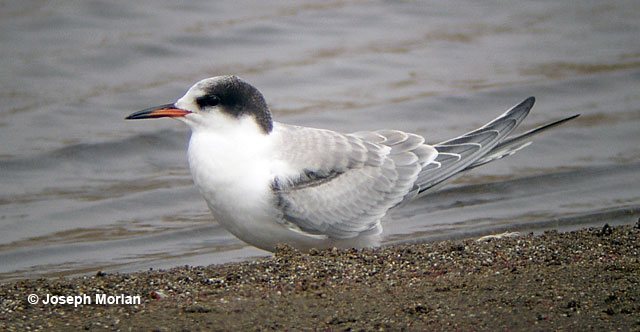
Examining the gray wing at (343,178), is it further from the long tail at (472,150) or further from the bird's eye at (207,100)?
the bird's eye at (207,100)

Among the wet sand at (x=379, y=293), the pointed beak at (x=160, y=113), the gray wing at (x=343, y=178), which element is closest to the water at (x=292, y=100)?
the gray wing at (x=343, y=178)

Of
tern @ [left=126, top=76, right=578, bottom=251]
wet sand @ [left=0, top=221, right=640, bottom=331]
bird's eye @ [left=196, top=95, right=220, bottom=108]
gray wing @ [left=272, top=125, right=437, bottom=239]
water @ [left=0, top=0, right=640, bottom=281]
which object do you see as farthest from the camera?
water @ [left=0, top=0, right=640, bottom=281]

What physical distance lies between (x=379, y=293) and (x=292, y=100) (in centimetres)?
635

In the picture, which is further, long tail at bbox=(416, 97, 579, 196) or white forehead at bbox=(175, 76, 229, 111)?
long tail at bbox=(416, 97, 579, 196)

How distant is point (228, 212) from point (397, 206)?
4.70ft

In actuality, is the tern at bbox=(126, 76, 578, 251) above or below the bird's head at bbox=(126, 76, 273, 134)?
below

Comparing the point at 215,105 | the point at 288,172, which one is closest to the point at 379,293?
the point at 288,172

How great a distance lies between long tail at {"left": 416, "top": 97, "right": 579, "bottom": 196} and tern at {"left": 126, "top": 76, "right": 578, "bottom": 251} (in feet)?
0.04

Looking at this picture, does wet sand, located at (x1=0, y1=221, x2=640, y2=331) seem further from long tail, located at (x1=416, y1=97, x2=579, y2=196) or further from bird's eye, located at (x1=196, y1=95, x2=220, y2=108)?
long tail, located at (x1=416, y1=97, x2=579, y2=196)

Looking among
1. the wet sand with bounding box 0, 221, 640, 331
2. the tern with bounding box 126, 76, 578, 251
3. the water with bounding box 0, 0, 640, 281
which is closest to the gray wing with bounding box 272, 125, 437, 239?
the tern with bounding box 126, 76, 578, 251

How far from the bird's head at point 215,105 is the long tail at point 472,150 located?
153cm

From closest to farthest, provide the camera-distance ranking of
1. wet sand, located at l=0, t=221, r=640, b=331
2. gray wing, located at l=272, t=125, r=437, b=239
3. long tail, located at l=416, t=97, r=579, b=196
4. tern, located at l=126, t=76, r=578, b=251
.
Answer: wet sand, located at l=0, t=221, r=640, b=331, tern, located at l=126, t=76, r=578, b=251, gray wing, located at l=272, t=125, r=437, b=239, long tail, located at l=416, t=97, r=579, b=196

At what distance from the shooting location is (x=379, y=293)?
4312 millimetres

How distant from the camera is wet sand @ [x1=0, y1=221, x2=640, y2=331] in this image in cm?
385
